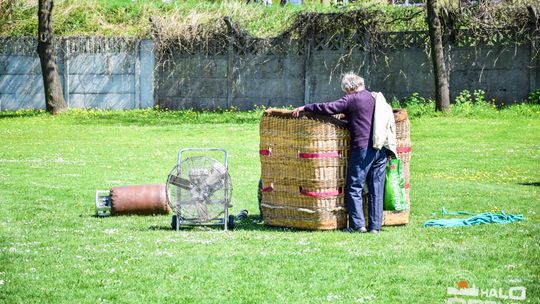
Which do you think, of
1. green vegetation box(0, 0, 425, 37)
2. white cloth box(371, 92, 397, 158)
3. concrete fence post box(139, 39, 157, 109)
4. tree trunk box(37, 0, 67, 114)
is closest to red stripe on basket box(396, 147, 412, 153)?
white cloth box(371, 92, 397, 158)

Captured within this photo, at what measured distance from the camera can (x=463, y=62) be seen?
3012 cm

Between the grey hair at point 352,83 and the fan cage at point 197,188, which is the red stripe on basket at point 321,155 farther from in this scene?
the fan cage at point 197,188

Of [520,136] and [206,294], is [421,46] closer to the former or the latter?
[520,136]

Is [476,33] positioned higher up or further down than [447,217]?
higher up

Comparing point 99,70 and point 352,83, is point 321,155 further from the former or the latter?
point 99,70

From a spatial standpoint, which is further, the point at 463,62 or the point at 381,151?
the point at 463,62

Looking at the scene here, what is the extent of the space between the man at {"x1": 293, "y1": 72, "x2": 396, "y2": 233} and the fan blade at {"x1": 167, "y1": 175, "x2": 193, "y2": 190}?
1.53m

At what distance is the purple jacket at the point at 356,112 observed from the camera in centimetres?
1174

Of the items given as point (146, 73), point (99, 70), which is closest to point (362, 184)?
point (146, 73)

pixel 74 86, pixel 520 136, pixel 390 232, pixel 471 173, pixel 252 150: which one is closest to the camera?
pixel 390 232

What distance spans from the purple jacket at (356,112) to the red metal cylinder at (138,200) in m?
2.73

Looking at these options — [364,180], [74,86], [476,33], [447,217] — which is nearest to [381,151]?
[364,180]

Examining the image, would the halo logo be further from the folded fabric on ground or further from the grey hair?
the grey hair

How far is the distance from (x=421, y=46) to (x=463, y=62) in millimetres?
1434
